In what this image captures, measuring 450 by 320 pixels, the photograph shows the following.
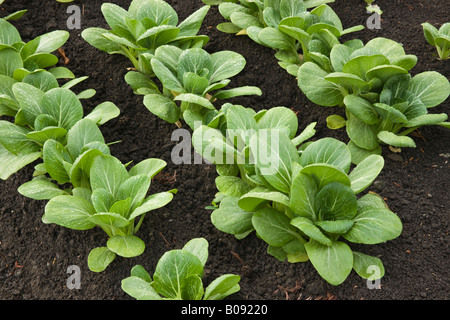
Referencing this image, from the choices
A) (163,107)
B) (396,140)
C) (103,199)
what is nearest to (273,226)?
(103,199)

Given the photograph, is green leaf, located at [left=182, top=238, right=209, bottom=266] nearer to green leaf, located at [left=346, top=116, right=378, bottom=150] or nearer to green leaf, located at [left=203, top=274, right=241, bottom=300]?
green leaf, located at [left=203, top=274, right=241, bottom=300]

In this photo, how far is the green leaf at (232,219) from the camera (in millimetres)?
2438

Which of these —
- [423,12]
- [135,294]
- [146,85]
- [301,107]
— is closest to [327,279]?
[135,294]

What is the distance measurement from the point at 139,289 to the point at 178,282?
6.6 inches

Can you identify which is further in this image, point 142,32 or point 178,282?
point 142,32

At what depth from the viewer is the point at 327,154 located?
2.36 metres

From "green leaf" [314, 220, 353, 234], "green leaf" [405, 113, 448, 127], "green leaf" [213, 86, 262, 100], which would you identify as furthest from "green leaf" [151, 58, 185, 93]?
"green leaf" [405, 113, 448, 127]

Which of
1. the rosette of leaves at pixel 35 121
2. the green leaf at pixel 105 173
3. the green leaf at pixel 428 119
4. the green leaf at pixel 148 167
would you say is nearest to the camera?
the green leaf at pixel 105 173

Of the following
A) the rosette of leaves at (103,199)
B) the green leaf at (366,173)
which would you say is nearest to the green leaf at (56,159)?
the rosette of leaves at (103,199)

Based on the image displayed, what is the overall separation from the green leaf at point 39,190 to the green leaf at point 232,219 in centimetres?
80

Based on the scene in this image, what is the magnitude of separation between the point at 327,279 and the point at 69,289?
118 cm

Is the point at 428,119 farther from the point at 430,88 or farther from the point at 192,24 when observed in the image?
the point at 192,24

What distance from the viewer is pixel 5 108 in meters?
3.02

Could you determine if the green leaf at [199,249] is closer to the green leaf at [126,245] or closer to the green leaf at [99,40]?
the green leaf at [126,245]
